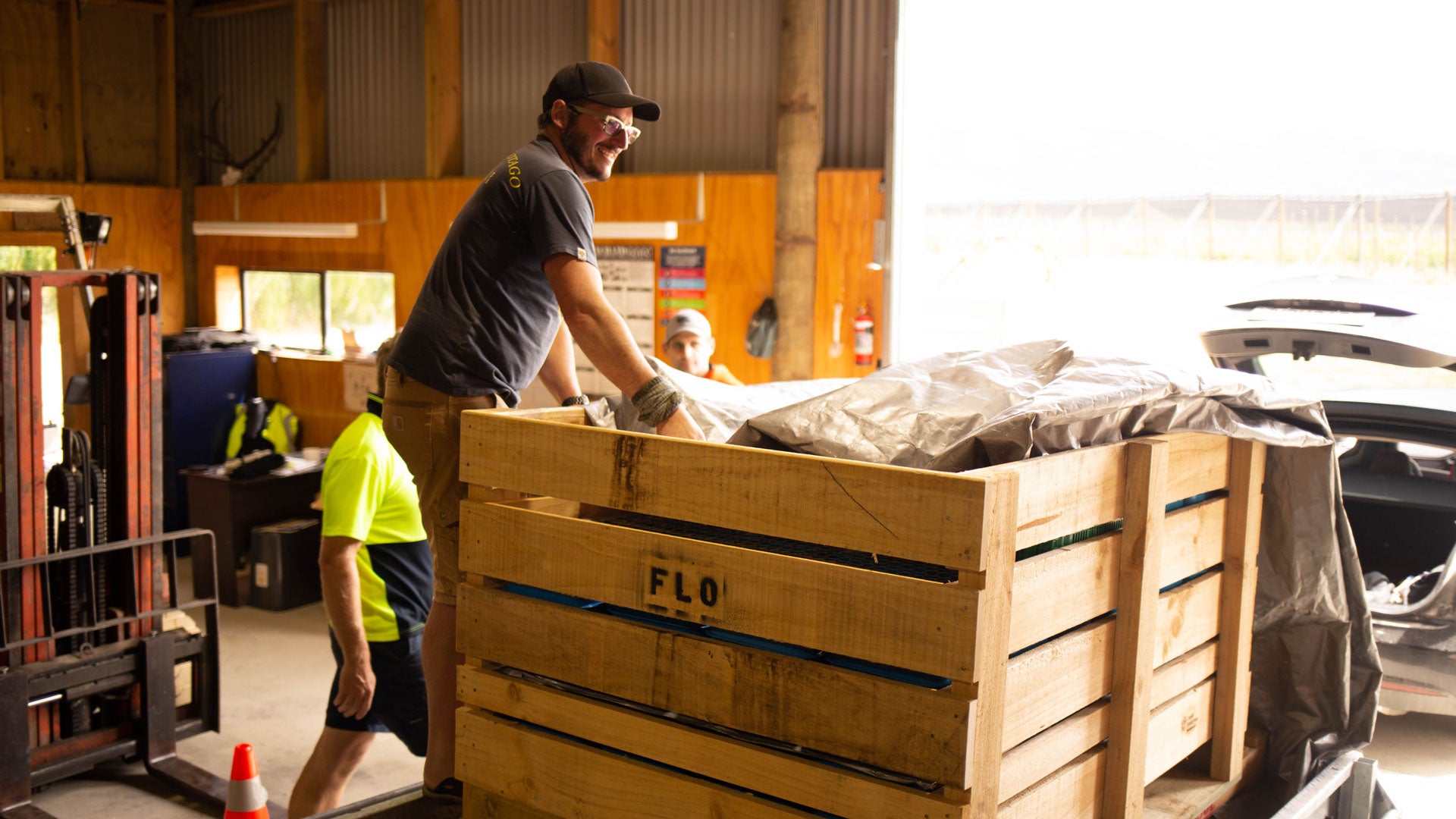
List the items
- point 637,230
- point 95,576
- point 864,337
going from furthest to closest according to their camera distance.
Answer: point 637,230, point 864,337, point 95,576

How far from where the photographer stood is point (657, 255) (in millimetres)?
7145

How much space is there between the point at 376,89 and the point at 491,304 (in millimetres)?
7496

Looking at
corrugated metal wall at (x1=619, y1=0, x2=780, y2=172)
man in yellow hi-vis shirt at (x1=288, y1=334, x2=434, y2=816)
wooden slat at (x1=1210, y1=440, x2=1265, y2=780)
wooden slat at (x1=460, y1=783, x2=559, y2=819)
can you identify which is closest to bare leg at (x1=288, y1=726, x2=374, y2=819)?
man in yellow hi-vis shirt at (x1=288, y1=334, x2=434, y2=816)

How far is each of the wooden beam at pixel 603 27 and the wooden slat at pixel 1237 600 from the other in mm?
5650

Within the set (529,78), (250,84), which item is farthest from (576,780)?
(250,84)

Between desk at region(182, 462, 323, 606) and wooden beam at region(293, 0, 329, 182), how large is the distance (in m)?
2.90

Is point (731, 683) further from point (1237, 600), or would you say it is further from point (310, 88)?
point (310, 88)

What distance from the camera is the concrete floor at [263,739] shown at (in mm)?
4750

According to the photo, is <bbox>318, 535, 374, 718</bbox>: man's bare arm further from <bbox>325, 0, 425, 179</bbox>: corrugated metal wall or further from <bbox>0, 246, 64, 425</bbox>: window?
<bbox>0, 246, 64, 425</bbox>: window

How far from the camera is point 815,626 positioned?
1.64m

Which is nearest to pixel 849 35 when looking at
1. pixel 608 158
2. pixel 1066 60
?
pixel 1066 60

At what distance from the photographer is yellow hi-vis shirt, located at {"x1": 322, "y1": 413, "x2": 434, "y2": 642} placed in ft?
11.3

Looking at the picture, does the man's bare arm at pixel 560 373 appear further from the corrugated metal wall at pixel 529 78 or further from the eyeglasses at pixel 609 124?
the corrugated metal wall at pixel 529 78

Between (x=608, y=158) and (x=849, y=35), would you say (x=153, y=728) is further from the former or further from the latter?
(x=849, y=35)
